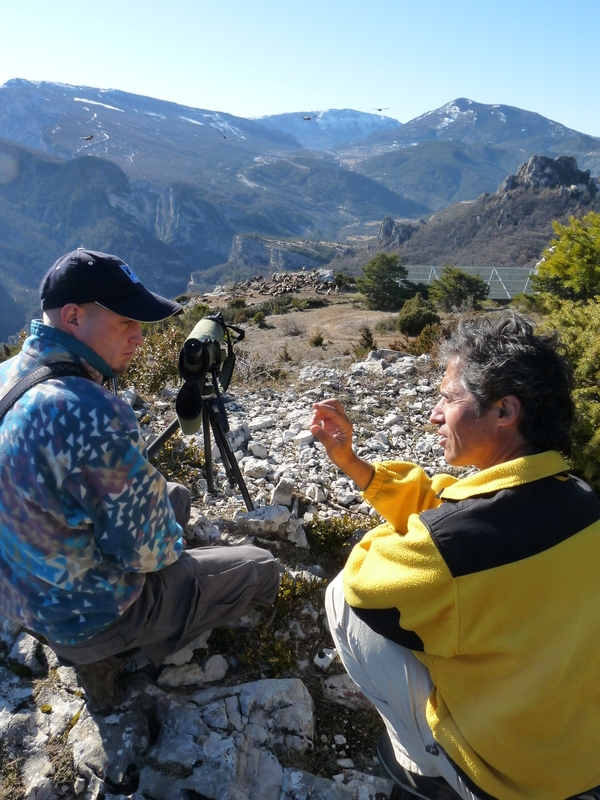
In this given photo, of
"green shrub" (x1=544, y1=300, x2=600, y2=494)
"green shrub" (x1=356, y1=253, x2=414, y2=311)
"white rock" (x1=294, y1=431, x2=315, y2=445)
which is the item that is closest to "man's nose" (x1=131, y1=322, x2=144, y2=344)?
"white rock" (x1=294, y1=431, x2=315, y2=445)

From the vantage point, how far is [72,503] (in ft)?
5.28

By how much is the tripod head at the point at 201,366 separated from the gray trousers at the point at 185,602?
2.92 feet

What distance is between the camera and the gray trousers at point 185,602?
193 cm

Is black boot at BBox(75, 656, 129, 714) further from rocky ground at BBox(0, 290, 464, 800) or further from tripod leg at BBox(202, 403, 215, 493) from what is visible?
tripod leg at BBox(202, 403, 215, 493)

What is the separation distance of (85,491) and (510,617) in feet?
4.36

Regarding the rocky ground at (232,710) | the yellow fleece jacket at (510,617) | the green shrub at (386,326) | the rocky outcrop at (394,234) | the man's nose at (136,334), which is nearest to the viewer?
the yellow fleece jacket at (510,617)

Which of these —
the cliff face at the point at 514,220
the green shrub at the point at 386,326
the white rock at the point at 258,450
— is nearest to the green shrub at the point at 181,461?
the white rock at the point at 258,450

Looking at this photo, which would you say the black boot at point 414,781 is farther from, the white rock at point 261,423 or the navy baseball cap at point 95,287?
the white rock at point 261,423

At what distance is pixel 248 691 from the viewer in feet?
7.48

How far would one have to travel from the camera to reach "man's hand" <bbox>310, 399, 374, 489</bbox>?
2289 millimetres

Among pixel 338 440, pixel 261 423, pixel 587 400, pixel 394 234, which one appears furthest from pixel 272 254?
pixel 338 440

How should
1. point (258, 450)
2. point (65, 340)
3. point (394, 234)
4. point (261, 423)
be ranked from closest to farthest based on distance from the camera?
point (65, 340) → point (258, 450) → point (261, 423) → point (394, 234)

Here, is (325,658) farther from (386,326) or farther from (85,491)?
(386,326)

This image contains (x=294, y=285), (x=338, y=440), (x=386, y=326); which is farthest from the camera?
(x=294, y=285)
